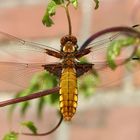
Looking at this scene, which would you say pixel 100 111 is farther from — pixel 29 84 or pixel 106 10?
pixel 29 84

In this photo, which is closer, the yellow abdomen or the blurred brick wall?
the yellow abdomen

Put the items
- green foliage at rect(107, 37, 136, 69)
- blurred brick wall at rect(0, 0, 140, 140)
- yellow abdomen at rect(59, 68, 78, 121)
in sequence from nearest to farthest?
1. yellow abdomen at rect(59, 68, 78, 121)
2. green foliage at rect(107, 37, 136, 69)
3. blurred brick wall at rect(0, 0, 140, 140)

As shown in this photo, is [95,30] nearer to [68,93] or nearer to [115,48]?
[115,48]

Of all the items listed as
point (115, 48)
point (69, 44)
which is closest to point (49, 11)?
point (69, 44)

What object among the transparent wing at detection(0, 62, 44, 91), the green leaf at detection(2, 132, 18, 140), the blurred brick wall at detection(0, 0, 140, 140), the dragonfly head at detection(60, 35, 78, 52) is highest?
the blurred brick wall at detection(0, 0, 140, 140)

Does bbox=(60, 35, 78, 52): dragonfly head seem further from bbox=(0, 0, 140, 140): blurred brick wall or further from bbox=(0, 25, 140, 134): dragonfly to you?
bbox=(0, 0, 140, 140): blurred brick wall

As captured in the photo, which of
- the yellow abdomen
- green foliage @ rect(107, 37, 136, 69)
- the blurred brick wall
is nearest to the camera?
the yellow abdomen

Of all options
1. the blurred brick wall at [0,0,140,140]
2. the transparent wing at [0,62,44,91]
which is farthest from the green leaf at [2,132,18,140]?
the blurred brick wall at [0,0,140,140]
